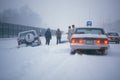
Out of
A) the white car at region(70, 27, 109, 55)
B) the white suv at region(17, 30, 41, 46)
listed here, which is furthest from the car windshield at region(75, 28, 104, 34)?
the white suv at region(17, 30, 41, 46)

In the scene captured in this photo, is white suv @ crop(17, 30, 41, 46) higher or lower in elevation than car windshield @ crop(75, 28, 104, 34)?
lower

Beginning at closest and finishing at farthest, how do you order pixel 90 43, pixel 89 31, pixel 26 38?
1. pixel 90 43
2. pixel 89 31
3. pixel 26 38

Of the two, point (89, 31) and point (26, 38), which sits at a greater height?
point (89, 31)

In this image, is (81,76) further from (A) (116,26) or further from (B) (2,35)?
(A) (116,26)

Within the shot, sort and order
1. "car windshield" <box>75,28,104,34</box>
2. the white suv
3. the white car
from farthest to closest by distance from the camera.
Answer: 1. the white suv
2. "car windshield" <box>75,28,104,34</box>
3. the white car

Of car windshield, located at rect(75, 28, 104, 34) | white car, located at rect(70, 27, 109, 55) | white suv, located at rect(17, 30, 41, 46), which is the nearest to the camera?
white car, located at rect(70, 27, 109, 55)

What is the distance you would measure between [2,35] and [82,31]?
23.9 m

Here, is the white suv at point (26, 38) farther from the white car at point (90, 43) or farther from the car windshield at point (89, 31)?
the white car at point (90, 43)

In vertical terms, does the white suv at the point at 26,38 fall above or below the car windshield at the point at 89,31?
below

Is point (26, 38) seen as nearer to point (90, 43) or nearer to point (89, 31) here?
point (89, 31)

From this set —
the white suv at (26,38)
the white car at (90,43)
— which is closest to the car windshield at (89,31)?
the white car at (90,43)

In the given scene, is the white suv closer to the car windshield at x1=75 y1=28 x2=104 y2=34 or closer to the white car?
the car windshield at x1=75 y1=28 x2=104 y2=34

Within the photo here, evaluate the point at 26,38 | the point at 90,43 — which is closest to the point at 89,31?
the point at 90,43

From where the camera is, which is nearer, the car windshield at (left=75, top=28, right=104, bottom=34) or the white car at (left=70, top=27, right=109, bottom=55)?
the white car at (left=70, top=27, right=109, bottom=55)
